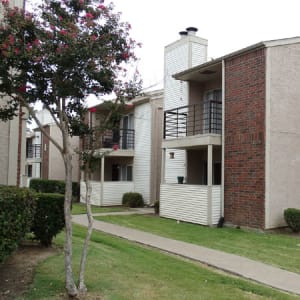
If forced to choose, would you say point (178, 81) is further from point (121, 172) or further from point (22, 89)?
point (22, 89)

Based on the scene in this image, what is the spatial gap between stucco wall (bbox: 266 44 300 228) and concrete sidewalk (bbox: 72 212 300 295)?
3887 millimetres

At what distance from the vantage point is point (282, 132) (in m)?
13.0

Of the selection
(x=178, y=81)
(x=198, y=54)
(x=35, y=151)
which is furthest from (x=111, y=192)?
(x=35, y=151)

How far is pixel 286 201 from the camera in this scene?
13062 millimetres

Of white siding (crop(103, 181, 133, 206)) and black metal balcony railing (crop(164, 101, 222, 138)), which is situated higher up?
black metal balcony railing (crop(164, 101, 222, 138))

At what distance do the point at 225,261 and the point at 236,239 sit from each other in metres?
3.04

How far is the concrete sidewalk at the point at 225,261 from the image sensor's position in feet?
22.7

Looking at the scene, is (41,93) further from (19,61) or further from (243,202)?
(243,202)

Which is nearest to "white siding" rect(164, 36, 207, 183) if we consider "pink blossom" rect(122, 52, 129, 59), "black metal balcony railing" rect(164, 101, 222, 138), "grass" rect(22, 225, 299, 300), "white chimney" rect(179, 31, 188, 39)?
"white chimney" rect(179, 31, 188, 39)

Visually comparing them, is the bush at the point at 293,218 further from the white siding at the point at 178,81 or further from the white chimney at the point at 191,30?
the white chimney at the point at 191,30

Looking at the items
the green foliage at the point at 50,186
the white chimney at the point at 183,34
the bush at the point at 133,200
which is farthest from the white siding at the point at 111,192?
the white chimney at the point at 183,34

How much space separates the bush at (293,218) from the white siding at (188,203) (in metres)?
2.52

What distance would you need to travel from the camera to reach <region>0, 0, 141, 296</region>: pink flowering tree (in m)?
5.04

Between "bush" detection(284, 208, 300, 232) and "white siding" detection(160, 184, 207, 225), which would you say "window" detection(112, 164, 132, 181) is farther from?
"bush" detection(284, 208, 300, 232)
